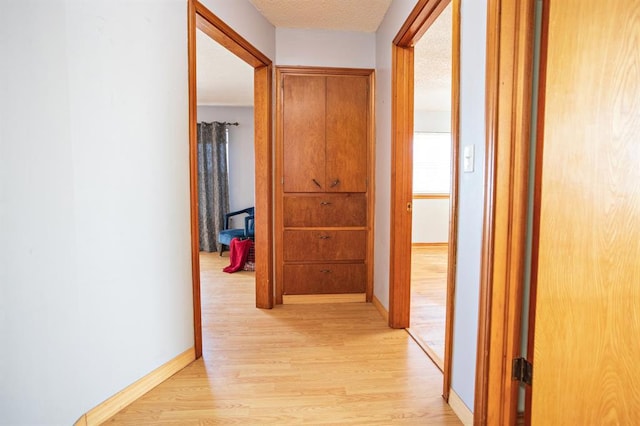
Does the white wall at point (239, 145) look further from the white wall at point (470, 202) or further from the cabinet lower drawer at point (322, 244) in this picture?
the white wall at point (470, 202)

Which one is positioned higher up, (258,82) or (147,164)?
(258,82)

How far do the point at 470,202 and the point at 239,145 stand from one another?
4731 mm

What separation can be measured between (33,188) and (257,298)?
6.42 ft

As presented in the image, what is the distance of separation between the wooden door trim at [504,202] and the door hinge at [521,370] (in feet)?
0.08

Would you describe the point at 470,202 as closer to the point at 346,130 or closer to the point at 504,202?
the point at 504,202

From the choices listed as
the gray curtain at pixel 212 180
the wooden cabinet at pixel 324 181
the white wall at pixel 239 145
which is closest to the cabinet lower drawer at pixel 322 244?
the wooden cabinet at pixel 324 181

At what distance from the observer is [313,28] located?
9.43 feet

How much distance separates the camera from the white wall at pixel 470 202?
133 cm

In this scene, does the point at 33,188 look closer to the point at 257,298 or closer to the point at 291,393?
the point at 291,393

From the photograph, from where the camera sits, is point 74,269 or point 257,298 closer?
point 74,269

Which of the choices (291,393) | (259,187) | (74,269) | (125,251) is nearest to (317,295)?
(259,187)

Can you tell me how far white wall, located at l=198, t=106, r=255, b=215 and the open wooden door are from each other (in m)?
4.79

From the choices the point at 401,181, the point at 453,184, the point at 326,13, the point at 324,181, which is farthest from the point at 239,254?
the point at 453,184

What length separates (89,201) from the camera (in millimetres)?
1400
